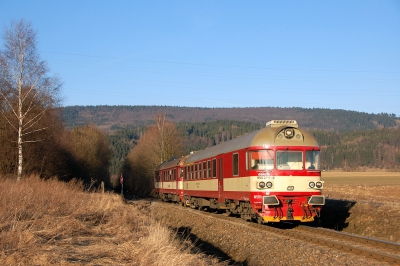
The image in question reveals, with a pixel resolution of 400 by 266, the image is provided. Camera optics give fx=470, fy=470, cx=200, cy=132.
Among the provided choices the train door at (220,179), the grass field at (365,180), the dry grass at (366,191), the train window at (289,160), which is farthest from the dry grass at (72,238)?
the grass field at (365,180)

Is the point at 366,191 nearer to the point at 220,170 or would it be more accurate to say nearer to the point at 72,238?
the point at 220,170

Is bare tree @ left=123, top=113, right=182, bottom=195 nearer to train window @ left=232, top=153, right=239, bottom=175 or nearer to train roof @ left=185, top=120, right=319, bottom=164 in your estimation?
train window @ left=232, top=153, right=239, bottom=175

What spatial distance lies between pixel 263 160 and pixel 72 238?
6.85 meters

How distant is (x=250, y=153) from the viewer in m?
14.9

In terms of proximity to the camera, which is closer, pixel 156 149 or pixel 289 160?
pixel 289 160

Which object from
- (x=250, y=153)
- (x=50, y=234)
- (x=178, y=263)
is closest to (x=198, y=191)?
(x=250, y=153)

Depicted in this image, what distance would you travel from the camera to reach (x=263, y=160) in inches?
577

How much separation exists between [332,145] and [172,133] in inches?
3420

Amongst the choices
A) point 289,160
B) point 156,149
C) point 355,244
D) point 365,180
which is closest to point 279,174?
point 289,160

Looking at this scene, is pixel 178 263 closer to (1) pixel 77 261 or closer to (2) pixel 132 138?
(1) pixel 77 261

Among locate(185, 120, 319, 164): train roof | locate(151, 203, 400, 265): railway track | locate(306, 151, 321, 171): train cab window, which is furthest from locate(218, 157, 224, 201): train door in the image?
locate(151, 203, 400, 265): railway track

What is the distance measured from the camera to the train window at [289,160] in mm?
14617

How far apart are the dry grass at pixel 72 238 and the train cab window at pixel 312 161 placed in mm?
5485

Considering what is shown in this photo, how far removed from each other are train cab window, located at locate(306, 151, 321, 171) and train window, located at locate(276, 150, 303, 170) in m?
0.22
